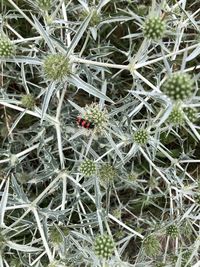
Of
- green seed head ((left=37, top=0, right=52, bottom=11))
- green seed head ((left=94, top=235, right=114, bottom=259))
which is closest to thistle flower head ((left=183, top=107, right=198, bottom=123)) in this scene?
green seed head ((left=94, top=235, right=114, bottom=259))

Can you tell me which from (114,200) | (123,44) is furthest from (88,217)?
(123,44)

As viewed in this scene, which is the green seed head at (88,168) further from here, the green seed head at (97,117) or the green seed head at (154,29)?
the green seed head at (154,29)

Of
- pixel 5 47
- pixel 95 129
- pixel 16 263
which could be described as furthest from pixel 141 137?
pixel 16 263

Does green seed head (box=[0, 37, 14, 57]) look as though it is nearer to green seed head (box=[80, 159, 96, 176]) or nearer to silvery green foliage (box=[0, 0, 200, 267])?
silvery green foliage (box=[0, 0, 200, 267])

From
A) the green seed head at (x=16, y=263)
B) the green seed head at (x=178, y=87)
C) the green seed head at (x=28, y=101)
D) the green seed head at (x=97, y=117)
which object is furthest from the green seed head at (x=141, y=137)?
the green seed head at (x=16, y=263)

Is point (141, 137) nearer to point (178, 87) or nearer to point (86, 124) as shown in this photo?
point (86, 124)

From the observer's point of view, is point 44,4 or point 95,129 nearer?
point 44,4
